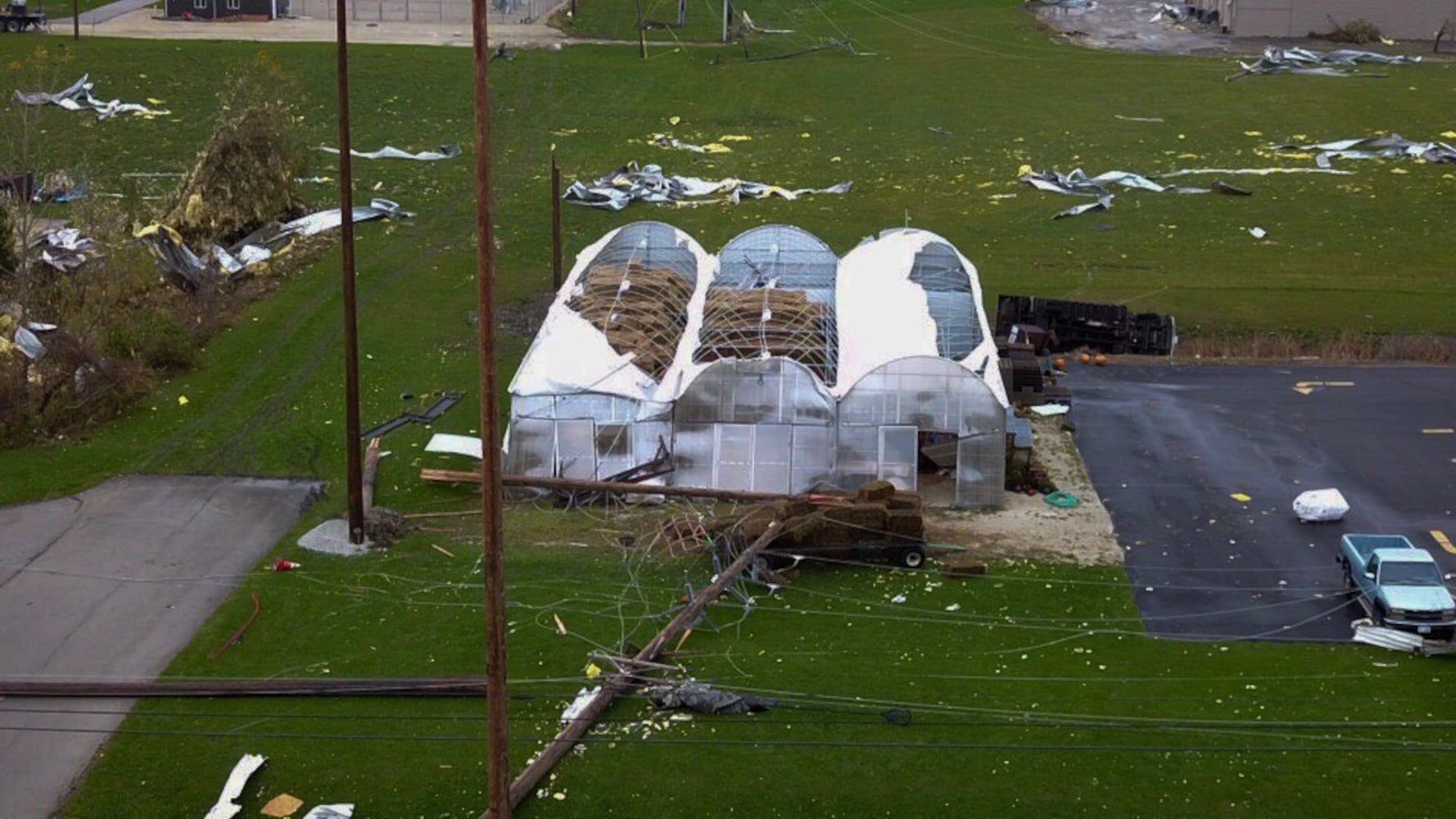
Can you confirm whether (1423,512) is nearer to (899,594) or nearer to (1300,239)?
(899,594)

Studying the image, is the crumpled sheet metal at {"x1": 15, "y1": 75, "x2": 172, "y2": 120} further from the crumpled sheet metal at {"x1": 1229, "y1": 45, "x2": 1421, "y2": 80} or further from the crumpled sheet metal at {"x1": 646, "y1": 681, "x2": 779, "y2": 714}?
the crumpled sheet metal at {"x1": 646, "y1": 681, "x2": 779, "y2": 714}

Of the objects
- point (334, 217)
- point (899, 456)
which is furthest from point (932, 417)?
point (334, 217)

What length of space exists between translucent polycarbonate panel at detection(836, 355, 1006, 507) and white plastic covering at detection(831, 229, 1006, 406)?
275mm

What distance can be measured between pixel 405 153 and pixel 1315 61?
41.5 m

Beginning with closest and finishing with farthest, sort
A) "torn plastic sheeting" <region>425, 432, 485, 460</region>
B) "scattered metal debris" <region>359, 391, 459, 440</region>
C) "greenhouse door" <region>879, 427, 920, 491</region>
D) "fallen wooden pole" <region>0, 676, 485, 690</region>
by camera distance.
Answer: "fallen wooden pole" <region>0, 676, 485, 690</region> → "greenhouse door" <region>879, 427, 920, 491</region> → "torn plastic sheeting" <region>425, 432, 485, 460</region> → "scattered metal debris" <region>359, 391, 459, 440</region>

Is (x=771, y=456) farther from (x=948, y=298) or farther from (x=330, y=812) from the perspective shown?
(x=330, y=812)

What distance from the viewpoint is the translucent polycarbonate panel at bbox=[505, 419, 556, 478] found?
29125mm

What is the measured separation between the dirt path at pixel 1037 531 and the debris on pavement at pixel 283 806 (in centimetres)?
1130

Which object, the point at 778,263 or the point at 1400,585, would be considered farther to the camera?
the point at 778,263

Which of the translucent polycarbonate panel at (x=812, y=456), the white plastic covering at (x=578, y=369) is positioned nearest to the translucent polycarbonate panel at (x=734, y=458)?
the translucent polycarbonate panel at (x=812, y=456)

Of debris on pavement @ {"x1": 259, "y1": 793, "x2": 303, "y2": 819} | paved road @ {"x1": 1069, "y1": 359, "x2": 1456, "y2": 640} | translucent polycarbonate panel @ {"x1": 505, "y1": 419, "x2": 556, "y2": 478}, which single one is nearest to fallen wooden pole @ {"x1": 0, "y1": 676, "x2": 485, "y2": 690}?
debris on pavement @ {"x1": 259, "y1": 793, "x2": 303, "y2": 819}

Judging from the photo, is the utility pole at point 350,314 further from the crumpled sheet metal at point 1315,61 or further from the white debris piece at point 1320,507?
the crumpled sheet metal at point 1315,61

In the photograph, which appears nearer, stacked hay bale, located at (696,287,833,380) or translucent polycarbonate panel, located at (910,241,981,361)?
stacked hay bale, located at (696,287,833,380)

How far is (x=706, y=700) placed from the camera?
845 inches
